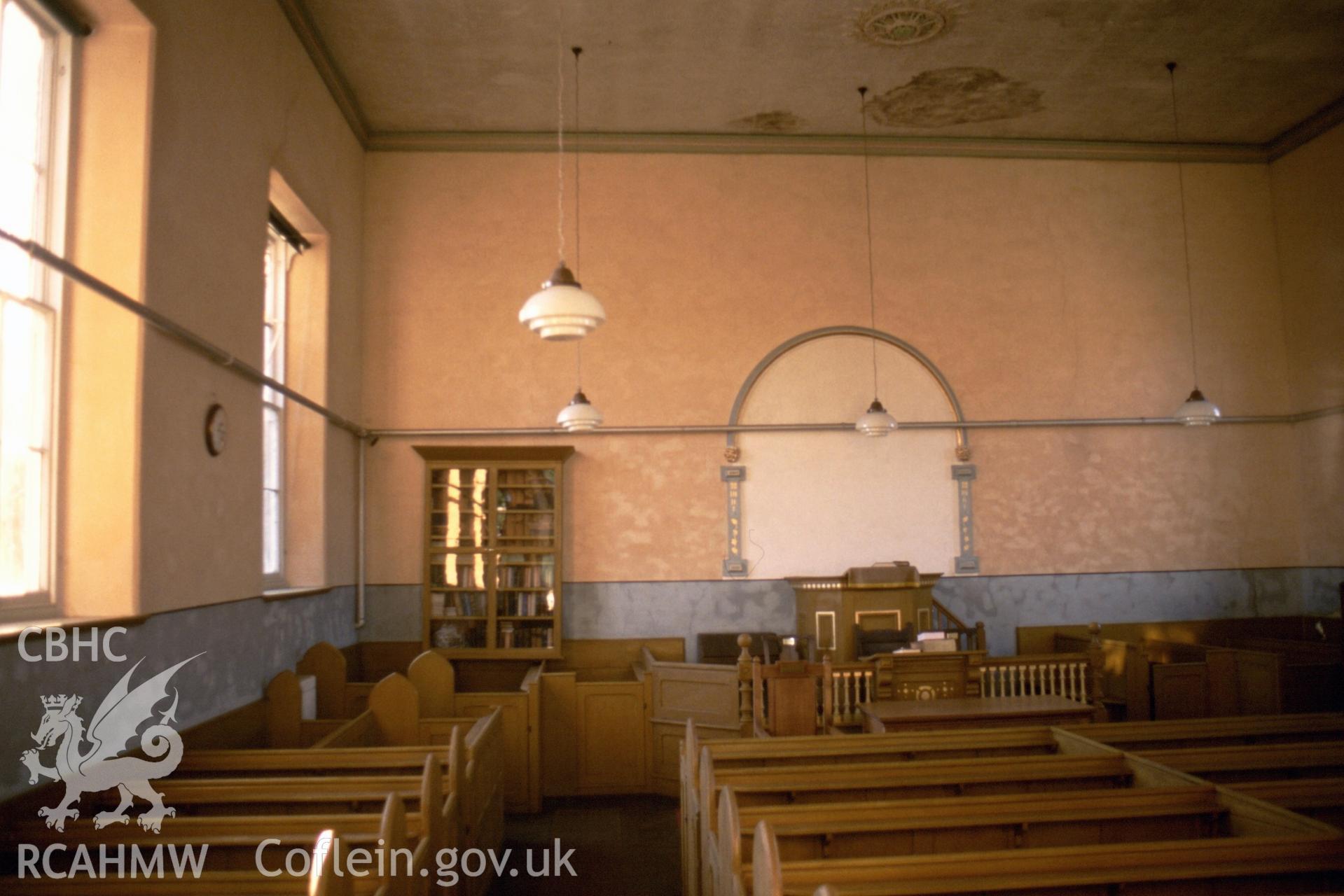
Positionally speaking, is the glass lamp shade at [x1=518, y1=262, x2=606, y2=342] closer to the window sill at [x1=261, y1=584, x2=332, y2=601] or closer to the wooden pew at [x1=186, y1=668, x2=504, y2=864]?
the wooden pew at [x1=186, y1=668, x2=504, y2=864]

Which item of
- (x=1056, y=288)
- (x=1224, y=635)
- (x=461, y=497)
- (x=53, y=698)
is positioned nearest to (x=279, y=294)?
(x=461, y=497)

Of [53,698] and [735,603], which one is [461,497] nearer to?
[735,603]

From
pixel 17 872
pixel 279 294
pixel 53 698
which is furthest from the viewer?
pixel 279 294

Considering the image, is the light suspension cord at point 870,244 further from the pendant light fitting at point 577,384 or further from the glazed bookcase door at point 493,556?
the glazed bookcase door at point 493,556

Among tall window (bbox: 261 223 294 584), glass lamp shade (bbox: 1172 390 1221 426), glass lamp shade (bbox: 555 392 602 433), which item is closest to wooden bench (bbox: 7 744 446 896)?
tall window (bbox: 261 223 294 584)

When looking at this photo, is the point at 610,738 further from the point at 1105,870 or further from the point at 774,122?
the point at 774,122

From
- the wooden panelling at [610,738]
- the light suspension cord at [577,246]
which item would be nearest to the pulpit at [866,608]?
the wooden panelling at [610,738]

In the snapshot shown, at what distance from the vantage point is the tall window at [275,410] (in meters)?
7.63

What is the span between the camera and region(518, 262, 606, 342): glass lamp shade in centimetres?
485

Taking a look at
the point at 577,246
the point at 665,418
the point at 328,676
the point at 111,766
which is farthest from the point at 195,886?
the point at 577,246

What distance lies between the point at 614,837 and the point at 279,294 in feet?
16.7

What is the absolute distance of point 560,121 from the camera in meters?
9.48

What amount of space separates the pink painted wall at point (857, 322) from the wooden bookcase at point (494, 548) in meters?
0.33

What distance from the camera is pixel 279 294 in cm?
810
